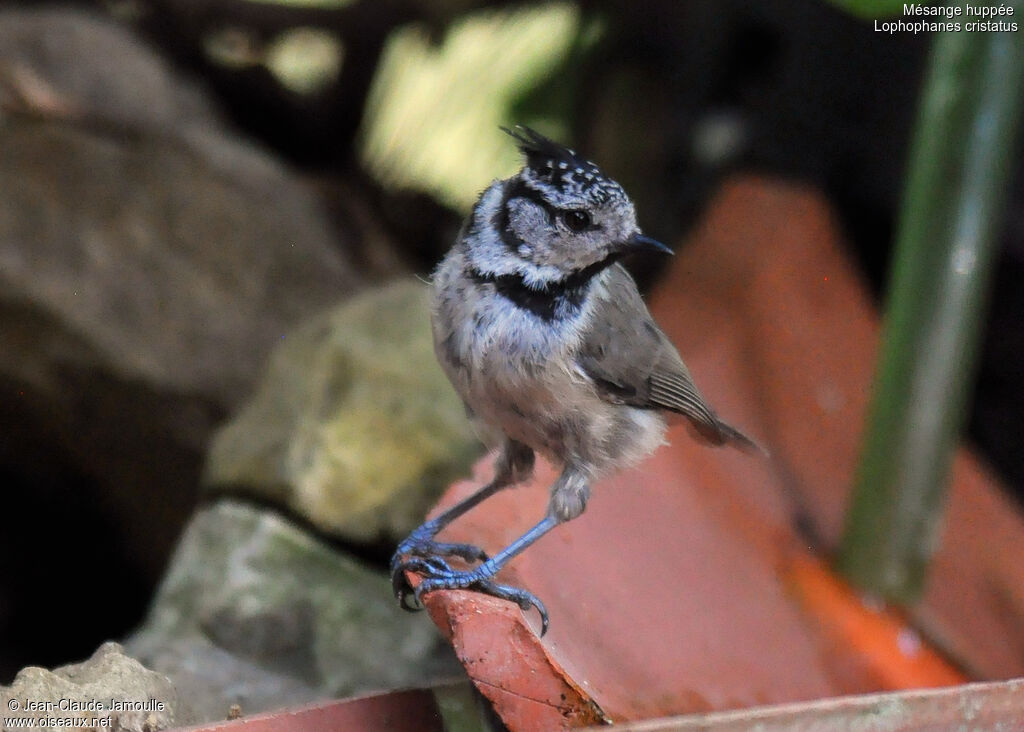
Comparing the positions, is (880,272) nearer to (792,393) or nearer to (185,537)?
(792,393)

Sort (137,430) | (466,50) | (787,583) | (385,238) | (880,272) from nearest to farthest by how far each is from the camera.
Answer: (787,583) → (137,430) → (880,272) → (385,238) → (466,50)

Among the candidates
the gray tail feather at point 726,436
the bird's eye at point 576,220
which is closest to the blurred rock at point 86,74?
the bird's eye at point 576,220

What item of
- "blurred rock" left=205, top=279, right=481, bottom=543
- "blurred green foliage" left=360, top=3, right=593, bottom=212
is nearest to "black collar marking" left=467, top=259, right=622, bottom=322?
"blurred rock" left=205, top=279, right=481, bottom=543

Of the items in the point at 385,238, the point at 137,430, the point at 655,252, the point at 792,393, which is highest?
the point at 655,252

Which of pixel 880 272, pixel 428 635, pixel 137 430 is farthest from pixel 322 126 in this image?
pixel 428 635

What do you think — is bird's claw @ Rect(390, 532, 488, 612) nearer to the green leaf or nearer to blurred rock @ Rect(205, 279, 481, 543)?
blurred rock @ Rect(205, 279, 481, 543)

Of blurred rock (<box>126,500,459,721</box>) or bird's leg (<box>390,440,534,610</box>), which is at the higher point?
bird's leg (<box>390,440,534,610</box>)

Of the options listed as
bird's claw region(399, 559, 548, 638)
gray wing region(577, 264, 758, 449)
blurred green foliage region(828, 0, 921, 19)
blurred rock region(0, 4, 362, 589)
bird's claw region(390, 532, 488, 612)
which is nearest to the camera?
bird's claw region(399, 559, 548, 638)
